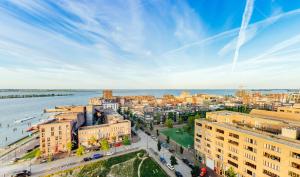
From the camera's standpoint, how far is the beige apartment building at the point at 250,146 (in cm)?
2617

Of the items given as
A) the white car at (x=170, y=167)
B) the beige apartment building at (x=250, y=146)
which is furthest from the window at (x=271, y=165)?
the white car at (x=170, y=167)

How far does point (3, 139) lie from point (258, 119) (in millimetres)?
100340

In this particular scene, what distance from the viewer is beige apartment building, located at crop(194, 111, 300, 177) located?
2617 cm

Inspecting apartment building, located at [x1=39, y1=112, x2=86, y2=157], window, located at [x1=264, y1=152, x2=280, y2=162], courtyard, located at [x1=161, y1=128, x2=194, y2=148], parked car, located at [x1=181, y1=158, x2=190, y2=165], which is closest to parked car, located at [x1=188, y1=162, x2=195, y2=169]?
parked car, located at [x1=181, y1=158, x2=190, y2=165]

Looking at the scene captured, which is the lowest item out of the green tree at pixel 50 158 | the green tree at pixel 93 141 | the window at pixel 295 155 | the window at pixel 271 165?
the green tree at pixel 50 158

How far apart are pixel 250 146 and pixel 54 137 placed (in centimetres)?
5508

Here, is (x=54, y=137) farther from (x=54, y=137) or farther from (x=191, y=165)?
(x=191, y=165)

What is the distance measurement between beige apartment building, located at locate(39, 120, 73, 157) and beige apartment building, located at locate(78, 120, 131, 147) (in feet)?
14.7

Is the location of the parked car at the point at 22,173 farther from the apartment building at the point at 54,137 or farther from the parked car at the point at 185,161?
the parked car at the point at 185,161

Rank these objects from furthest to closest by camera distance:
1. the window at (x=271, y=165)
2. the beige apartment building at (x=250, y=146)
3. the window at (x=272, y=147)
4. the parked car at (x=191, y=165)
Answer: the parked car at (x=191, y=165) → the window at (x=271, y=165) → the window at (x=272, y=147) → the beige apartment building at (x=250, y=146)

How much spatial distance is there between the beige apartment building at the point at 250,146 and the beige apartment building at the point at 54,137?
42.3m

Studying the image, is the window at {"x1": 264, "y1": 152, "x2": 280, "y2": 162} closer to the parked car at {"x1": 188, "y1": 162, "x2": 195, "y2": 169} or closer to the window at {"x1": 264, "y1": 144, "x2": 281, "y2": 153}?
the window at {"x1": 264, "y1": 144, "x2": 281, "y2": 153}

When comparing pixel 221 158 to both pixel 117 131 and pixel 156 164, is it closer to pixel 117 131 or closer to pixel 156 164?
pixel 156 164

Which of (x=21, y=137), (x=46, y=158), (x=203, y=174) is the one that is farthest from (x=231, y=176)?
(x=21, y=137)
